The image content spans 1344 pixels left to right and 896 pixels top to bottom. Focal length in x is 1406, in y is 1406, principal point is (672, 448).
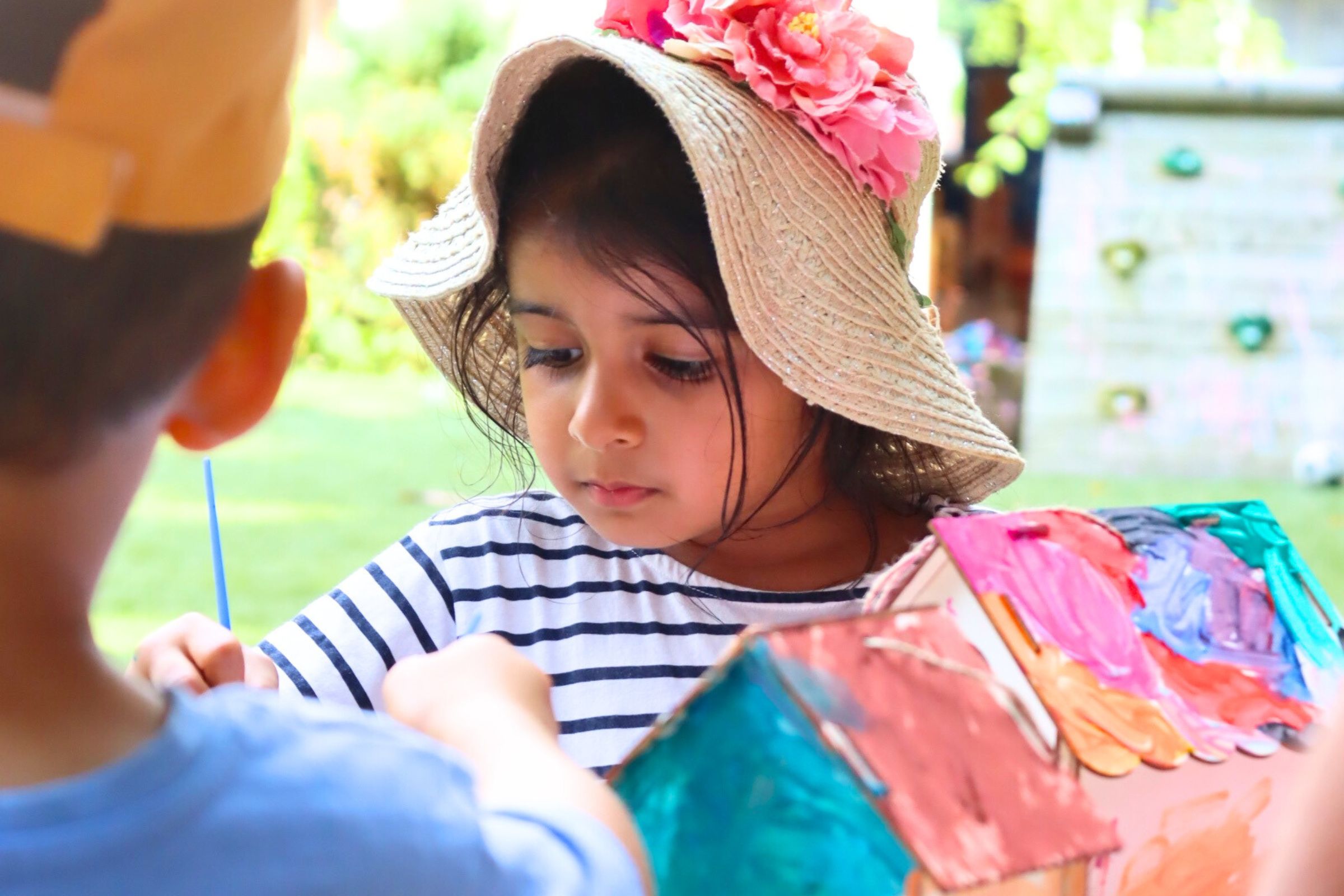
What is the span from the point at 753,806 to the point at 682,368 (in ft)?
1.68

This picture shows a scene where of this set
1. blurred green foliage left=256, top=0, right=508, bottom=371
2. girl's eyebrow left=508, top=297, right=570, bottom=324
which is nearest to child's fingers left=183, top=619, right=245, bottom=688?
girl's eyebrow left=508, top=297, right=570, bottom=324

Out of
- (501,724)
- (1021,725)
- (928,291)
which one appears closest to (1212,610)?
(1021,725)

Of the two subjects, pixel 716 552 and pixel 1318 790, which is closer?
pixel 1318 790

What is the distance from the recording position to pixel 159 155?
428 millimetres

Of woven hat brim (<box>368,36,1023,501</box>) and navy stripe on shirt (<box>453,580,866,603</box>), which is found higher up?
woven hat brim (<box>368,36,1023,501</box>)

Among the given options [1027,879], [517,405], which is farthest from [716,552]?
[1027,879]

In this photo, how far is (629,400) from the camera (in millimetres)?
1021

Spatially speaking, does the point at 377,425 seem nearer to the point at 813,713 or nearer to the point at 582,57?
the point at 582,57

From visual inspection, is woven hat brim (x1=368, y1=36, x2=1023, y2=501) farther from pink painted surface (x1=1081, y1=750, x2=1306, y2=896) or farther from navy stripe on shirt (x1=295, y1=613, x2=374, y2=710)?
pink painted surface (x1=1081, y1=750, x2=1306, y2=896)

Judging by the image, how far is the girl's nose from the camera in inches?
39.7

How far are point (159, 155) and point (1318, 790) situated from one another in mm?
405

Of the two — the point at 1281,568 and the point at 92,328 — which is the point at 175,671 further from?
the point at 1281,568

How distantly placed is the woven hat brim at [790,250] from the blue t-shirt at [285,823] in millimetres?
581

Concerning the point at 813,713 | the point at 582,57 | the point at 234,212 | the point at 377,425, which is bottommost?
the point at 377,425
